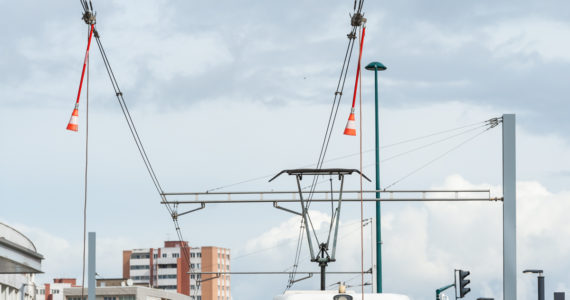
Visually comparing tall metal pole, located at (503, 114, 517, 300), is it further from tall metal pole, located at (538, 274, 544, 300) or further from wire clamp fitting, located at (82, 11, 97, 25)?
tall metal pole, located at (538, 274, 544, 300)

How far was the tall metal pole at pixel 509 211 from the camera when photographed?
2097 cm

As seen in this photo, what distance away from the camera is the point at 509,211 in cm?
2227

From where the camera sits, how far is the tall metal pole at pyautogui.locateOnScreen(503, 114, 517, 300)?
2097 cm

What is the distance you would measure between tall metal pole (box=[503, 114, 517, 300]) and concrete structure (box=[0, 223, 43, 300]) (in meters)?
26.0

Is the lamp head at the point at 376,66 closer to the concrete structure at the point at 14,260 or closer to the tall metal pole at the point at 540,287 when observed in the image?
the tall metal pole at the point at 540,287

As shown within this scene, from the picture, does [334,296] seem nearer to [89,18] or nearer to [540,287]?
[89,18]

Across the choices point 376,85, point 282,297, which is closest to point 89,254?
point 376,85

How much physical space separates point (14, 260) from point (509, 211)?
94.6 ft

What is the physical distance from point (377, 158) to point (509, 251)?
805 inches

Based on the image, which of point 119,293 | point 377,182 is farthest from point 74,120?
point 119,293

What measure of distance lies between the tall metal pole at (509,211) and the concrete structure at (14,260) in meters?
26.0

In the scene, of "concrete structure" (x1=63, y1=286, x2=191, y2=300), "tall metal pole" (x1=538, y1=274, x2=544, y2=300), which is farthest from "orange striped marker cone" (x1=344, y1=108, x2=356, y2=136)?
"concrete structure" (x1=63, y1=286, x2=191, y2=300)

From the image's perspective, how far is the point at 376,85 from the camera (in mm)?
43281

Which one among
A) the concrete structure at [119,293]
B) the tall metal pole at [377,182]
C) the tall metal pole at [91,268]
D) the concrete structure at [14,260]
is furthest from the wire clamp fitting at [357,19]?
the concrete structure at [119,293]
